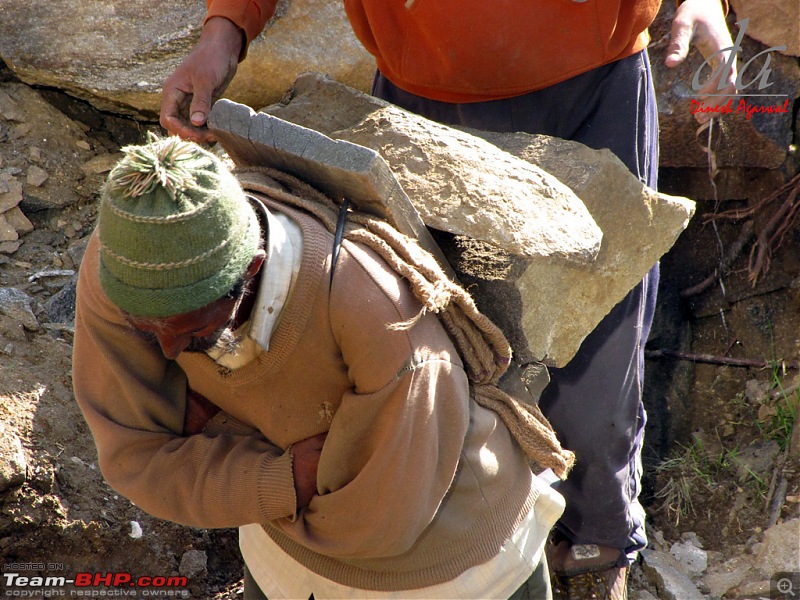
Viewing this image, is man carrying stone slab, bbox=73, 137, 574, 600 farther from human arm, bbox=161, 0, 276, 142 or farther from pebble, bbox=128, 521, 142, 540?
pebble, bbox=128, 521, 142, 540

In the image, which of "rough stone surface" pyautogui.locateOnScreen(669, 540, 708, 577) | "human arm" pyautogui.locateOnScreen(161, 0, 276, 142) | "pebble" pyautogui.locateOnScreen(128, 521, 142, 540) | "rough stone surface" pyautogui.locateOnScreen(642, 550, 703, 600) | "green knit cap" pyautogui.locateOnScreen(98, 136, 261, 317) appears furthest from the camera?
"rough stone surface" pyautogui.locateOnScreen(669, 540, 708, 577)

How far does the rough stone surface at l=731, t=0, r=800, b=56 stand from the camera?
3.41 m

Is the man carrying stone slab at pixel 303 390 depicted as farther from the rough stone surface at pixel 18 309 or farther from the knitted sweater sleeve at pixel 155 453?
the rough stone surface at pixel 18 309

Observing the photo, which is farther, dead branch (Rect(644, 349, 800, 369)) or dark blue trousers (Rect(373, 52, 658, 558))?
dead branch (Rect(644, 349, 800, 369))

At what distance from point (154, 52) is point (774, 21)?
8.87 ft

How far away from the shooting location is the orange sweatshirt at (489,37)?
82.4 inches

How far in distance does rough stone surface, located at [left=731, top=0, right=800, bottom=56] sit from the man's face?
298cm

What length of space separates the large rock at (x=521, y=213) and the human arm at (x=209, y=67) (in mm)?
187

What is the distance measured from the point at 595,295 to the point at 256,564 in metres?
→ 1.11

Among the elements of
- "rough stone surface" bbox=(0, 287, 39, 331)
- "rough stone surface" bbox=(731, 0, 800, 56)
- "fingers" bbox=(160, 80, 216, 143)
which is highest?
"rough stone surface" bbox=(731, 0, 800, 56)

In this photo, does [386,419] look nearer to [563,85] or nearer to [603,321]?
[603,321]

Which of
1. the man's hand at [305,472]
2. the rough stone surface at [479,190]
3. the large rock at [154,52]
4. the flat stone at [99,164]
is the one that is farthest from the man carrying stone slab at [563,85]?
the flat stone at [99,164]

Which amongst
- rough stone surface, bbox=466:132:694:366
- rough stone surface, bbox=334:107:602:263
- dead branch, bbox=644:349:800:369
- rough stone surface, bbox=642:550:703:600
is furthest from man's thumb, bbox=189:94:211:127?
dead branch, bbox=644:349:800:369

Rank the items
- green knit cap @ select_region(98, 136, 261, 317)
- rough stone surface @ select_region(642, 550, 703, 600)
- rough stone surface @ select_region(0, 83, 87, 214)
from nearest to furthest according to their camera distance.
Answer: green knit cap @ select_region(98, 136, 261, 317), rough stone surface @ select_region(642, 550, 703, 600), rough stone surface @ select_region(0, 83, 87, 214)
